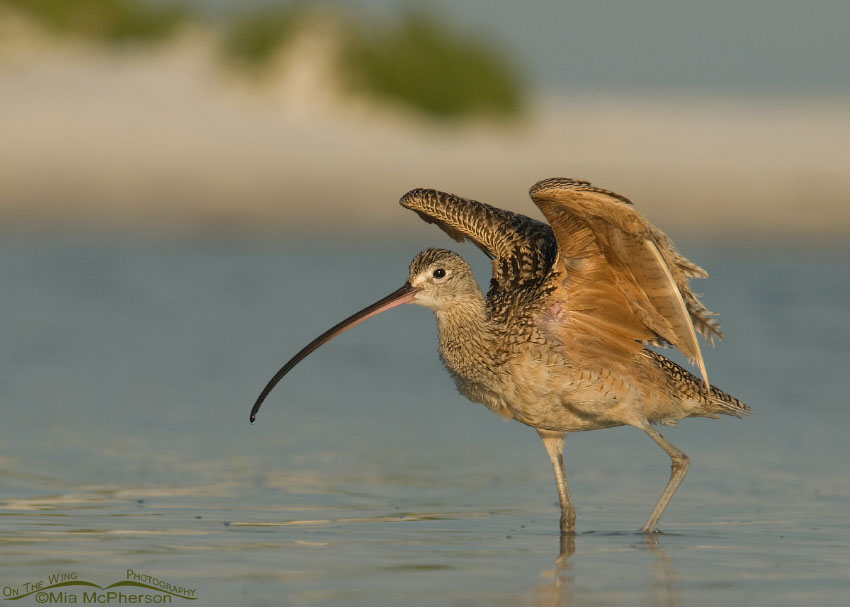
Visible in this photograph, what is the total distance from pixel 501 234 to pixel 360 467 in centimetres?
166

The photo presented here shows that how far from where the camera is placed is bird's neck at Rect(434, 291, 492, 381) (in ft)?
28.3

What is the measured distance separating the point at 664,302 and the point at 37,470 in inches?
143

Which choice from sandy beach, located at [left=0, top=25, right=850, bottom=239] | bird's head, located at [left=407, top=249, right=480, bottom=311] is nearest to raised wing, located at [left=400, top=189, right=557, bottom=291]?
bird's head, located at [left=407, top=249, right=480, bottom=311]

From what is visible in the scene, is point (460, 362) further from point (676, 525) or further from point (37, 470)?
point (37, 470)

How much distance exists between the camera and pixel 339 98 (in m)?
33.0

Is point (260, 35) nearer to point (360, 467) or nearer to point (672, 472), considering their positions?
point (360, 467)

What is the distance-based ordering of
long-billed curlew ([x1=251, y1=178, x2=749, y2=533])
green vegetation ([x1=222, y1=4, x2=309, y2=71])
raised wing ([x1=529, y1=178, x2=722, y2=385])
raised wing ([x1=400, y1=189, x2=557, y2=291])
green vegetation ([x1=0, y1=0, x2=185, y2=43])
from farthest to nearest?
green vegetation ([x1=0, y1=0, x2=185, y2=43]) < green vegetation ([x1=222, y1=4, x2=309, y2=71]) < raised wing ([x1=400, y1=189, x2=557, y2=291]) < long-billed curlew ([x1=251, y1=178, x2=749, y2=533]) < raised wing ([x1=529, y1=178, x2=722, y2=385])

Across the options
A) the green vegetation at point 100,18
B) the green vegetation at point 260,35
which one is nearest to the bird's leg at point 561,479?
the green vegetation at point 260,35

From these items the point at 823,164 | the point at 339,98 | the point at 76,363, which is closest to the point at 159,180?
the point at 339,98

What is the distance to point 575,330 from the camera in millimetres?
8836

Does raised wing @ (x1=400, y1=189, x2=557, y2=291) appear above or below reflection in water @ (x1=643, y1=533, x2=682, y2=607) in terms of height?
above

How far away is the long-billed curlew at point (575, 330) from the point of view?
27.6 feet

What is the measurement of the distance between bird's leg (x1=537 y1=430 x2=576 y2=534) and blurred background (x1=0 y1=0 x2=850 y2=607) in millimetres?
112

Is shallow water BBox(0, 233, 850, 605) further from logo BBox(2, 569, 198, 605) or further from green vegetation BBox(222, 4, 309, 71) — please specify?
green vegetation BBox(222, 4, 309, 71)
